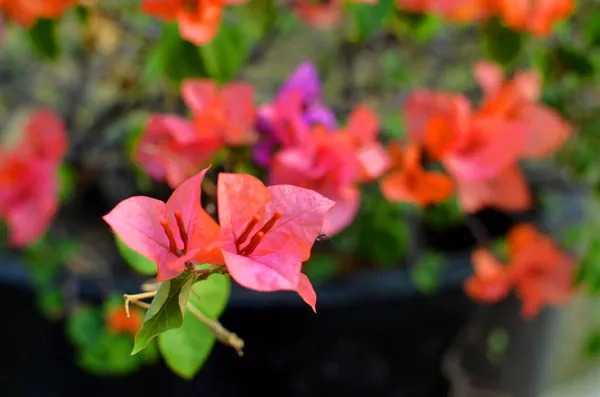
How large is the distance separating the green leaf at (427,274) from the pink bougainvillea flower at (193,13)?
1.12 ft

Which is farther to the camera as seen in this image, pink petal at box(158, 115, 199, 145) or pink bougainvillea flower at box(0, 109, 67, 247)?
pink bougainvillea flower at box(0, 109, 67, 247)

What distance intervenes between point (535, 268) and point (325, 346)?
7.7 inches

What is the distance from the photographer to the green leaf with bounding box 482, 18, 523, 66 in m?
0.48

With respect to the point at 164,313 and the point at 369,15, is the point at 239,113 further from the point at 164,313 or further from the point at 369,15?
the point at 164,313

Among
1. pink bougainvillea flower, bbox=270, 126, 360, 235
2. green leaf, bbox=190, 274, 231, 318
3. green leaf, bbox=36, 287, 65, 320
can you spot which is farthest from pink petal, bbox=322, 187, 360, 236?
green leaf, bbox=36, 287, 65, 320

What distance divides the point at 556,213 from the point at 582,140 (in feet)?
0.37

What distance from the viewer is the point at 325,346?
63 centimetres

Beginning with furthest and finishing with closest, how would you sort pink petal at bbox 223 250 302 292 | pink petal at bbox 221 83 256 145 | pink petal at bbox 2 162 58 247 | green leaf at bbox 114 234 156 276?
pink petal at bbox 2 162 58 247 → pink petal at bbox 221 83 256 145 → green leaf at bbox 114 234 156 276 → pink petal at bbox 223 250 302 292

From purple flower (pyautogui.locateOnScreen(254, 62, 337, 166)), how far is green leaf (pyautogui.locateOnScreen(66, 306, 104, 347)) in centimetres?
25

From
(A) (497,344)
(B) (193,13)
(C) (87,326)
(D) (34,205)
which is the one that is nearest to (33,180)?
(D) (34,205)

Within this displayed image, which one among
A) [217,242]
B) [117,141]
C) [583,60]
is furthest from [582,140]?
[217,242]

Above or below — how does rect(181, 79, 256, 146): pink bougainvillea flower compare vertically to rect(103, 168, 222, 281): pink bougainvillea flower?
below

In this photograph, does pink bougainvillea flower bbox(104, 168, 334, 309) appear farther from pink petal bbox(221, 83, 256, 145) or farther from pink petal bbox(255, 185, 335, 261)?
pink petal bbox(221, 83, 256, 145)

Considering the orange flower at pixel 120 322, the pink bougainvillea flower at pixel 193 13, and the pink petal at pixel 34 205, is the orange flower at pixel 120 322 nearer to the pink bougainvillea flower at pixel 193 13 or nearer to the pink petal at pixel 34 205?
the pink petal at pixel 34 205
